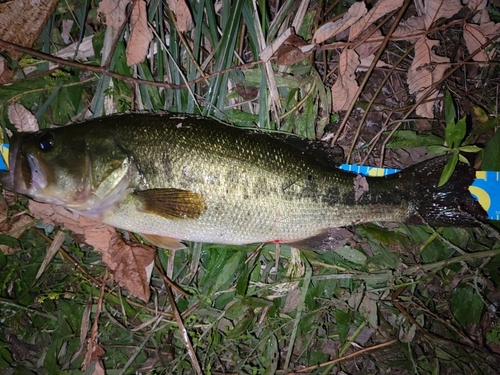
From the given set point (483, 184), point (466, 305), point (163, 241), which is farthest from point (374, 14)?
point (466, 305)

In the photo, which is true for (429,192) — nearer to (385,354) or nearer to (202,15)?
(385,354)

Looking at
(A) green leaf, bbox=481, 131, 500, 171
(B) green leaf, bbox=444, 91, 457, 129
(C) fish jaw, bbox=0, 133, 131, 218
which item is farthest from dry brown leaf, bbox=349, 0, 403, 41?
(C) fish jaw, bbox=0, 133, 131, 218

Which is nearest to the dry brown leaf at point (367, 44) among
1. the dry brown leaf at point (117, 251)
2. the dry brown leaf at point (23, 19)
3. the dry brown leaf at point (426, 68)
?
the dry brown leaf at point (426, 68)

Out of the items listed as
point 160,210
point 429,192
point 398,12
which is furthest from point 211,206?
point 398,12

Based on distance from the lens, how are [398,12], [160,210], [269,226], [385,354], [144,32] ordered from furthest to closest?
[385,354] → [398,12] → [144,32] → [269,226] → [160,210]

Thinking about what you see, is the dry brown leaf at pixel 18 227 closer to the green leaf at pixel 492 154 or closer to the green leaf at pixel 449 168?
the green leaf at pixel 449 168

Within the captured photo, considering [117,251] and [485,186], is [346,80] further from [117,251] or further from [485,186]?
[117,251]
